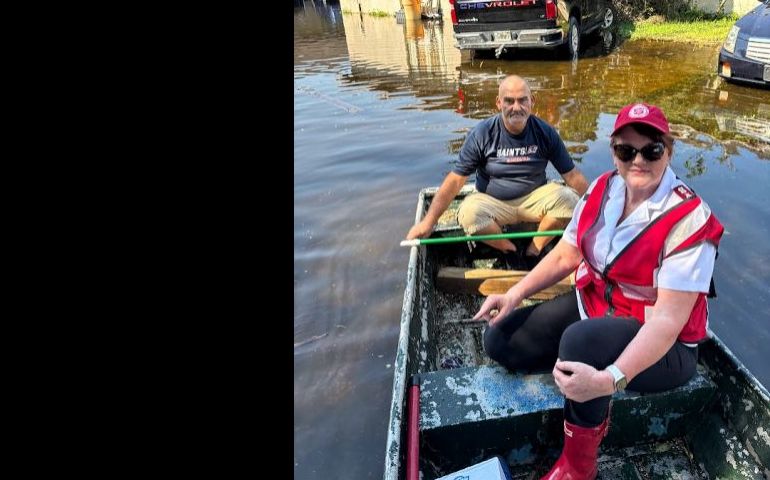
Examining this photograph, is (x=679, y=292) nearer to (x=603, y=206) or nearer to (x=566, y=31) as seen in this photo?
(x=603, y=206)

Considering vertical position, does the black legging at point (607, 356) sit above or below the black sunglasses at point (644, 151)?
below

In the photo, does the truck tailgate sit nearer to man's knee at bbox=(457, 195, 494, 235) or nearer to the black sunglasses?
man's knee at bbox=(457, 195, 494, 235)

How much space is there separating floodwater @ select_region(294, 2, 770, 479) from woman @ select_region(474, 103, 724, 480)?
1640 mm

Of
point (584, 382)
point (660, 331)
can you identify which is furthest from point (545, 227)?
point (584, 382)

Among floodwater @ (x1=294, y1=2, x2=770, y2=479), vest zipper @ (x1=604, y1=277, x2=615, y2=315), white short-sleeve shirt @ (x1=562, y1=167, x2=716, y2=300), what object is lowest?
floodwater @ (x1=294, y1=2, x2=770, y2=479)

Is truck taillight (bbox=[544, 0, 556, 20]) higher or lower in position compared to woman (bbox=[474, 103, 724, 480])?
higher

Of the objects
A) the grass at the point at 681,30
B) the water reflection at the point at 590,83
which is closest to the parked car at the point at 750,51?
the water reflection at the point at 590,83

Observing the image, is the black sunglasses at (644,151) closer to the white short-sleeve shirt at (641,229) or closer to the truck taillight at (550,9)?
the white short-sleeve shirt at (641,229)

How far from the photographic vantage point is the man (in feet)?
14.4

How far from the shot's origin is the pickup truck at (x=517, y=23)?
12.3 meters

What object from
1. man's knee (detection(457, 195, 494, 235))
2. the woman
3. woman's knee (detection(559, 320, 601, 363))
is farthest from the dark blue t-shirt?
woman's knee (detection(559, 320, 601, 363))

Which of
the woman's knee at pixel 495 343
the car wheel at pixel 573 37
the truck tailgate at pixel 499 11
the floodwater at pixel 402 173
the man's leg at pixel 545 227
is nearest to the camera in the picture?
the woman's knee at pixel 495 343

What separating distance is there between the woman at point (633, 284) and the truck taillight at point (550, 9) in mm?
11039
